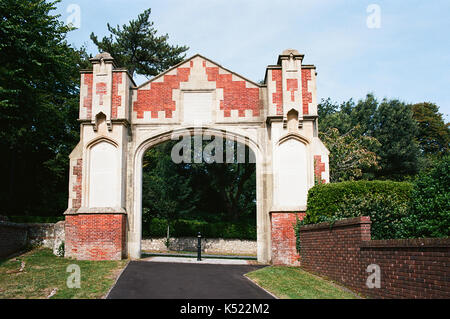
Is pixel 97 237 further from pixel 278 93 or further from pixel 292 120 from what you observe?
pixel 278 93

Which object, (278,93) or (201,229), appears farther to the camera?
(201,229)

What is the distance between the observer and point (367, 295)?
8.89 meters

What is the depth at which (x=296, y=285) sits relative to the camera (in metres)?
9.85

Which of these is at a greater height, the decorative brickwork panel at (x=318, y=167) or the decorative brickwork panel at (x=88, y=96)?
the decorative brickwork panel at (x=88, y=96)

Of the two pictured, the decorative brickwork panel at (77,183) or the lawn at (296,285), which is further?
the decorative brickwork panel at (77,183)

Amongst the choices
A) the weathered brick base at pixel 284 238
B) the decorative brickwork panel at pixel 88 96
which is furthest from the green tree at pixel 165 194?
the weathered brick base at pixel 284 238

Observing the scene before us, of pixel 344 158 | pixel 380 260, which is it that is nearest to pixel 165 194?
pixel 344 158

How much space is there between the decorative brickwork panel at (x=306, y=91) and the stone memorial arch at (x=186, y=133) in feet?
0.12

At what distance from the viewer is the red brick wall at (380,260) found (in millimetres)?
6855

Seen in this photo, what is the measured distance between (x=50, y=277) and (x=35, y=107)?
1040 cm

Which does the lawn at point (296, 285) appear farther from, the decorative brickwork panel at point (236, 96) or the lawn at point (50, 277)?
the decorative brickwork panel at point (236, 96)

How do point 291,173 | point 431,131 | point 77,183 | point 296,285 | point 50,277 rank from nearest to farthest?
point 296,285 < point 50,277 < point 291,173 < point 77,183 < point 431,131

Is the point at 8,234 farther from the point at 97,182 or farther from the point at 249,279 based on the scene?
the point at 249,279

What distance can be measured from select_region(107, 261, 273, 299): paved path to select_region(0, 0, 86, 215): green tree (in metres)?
8.18
